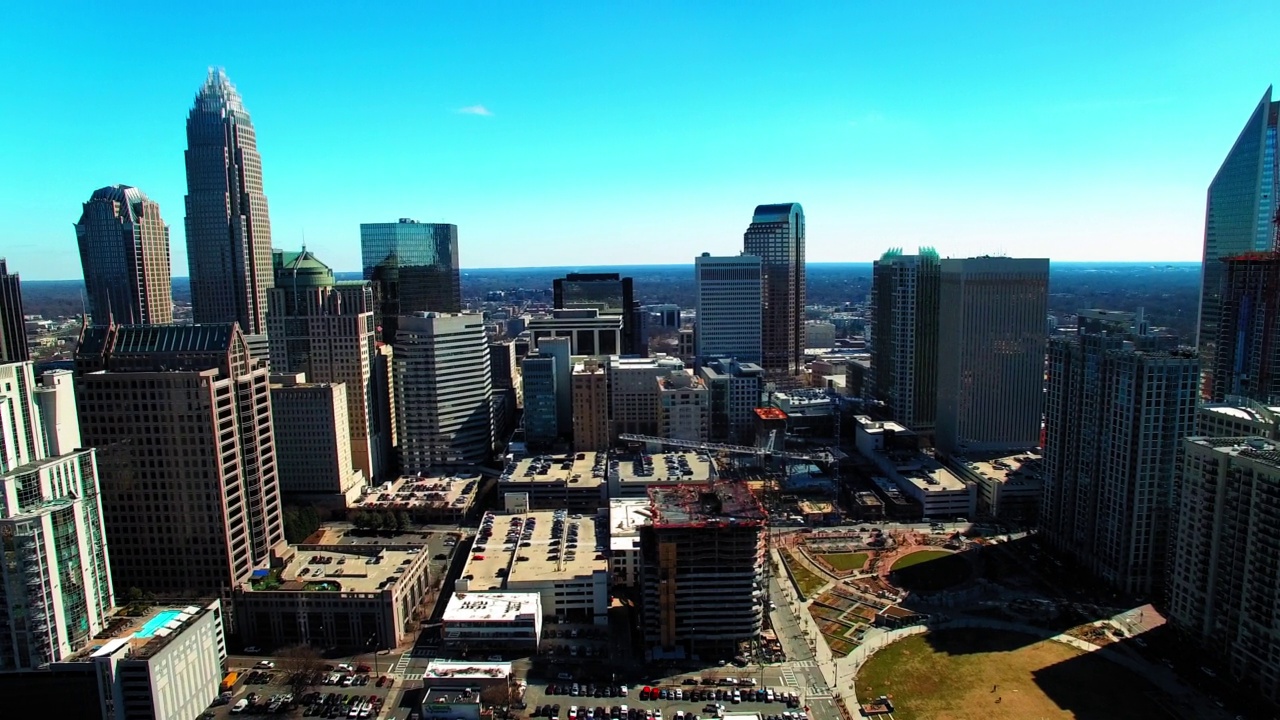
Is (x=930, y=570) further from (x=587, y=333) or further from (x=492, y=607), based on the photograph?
(x=587, y=333)

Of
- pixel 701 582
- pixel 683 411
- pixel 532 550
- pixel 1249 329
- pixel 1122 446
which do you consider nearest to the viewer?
pixel 701 582

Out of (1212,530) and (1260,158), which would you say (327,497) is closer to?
(1212,530)

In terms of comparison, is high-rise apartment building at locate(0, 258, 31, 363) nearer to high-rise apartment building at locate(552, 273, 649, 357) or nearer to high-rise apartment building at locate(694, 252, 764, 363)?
high-rise apartment building at locate(694, 252, 764, 363)

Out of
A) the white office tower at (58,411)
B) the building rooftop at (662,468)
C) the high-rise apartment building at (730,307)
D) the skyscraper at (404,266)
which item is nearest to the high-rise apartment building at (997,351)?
the building rooftop at (662,468)

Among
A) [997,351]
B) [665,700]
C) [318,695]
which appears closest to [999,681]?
[665,700]

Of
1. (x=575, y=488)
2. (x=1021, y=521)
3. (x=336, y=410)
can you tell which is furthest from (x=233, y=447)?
(x=1021, y=521)
